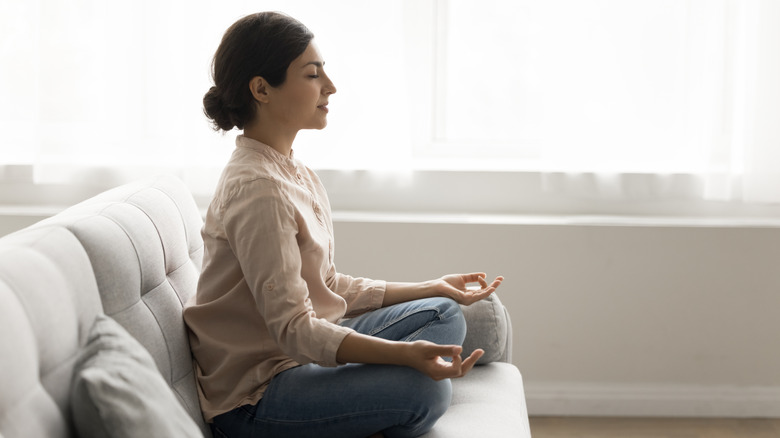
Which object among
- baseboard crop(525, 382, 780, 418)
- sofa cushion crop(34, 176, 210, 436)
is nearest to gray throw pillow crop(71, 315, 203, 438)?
sofa cushion crop(34, 176, 210, 436)

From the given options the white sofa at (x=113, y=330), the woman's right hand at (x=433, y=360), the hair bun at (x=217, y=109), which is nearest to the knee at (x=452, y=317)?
the white sofa at (x=113, y=330)

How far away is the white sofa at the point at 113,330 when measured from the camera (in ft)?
3.50

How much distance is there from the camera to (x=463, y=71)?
2.93 m

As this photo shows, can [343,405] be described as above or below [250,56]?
below

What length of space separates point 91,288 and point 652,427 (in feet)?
6.74

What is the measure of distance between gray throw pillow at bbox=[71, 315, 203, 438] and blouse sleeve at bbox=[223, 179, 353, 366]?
0.30 metres

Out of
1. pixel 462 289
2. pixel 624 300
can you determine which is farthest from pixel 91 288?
pixel 624 300

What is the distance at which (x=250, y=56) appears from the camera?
1.63m

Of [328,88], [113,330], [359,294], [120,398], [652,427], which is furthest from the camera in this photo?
[652,427]

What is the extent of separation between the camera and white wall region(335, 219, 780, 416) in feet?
9.30

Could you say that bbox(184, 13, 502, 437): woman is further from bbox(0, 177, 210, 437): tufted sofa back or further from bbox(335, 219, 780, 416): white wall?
bbox(335, 219, 780, 416): white wall

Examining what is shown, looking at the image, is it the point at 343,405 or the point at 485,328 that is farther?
the point at 485,328

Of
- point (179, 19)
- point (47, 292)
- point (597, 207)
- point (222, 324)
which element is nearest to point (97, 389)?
point (47, 292)

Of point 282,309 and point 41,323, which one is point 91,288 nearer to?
point 41,323
